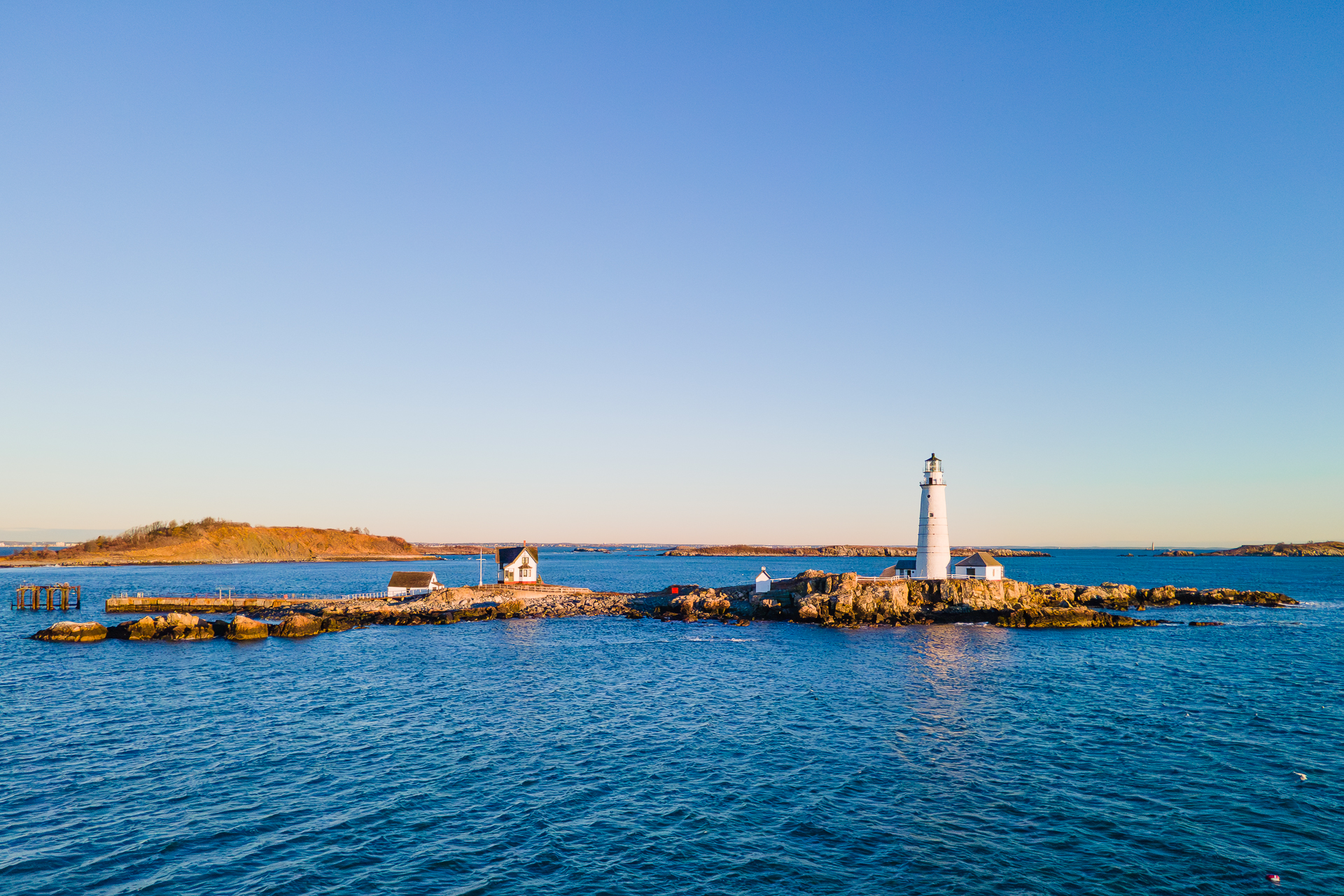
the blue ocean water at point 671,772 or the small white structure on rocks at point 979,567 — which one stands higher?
the small white structure on rocks at point 979,567

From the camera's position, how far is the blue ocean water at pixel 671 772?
1727 cm

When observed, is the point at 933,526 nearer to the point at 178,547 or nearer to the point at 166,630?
the point at 166,630

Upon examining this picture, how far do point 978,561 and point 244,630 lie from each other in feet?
213

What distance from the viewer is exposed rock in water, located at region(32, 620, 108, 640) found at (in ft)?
179

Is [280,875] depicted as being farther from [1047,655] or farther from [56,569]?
[56,569]

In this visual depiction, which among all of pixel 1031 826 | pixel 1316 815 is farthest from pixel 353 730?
pixel 1316 815

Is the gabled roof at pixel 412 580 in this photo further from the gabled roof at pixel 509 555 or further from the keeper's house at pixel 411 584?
the gabled roof at pixel 509 555

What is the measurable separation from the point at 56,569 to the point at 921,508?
171624mm

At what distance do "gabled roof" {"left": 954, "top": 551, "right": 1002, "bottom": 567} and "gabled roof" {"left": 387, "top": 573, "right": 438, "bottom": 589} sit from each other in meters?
55.1

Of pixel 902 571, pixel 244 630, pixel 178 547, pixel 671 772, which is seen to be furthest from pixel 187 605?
pixel 178 547

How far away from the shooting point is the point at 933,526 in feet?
234

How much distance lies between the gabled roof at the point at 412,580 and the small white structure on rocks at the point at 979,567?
54892 mm

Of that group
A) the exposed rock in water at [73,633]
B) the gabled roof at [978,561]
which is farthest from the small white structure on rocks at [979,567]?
the exposed rock in water at [73,633]

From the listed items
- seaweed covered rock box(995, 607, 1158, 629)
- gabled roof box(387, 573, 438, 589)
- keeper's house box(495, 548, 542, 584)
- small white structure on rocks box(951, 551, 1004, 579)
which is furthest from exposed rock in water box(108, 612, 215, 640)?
small white structure on rocks box(951, 551, 1004, 579)
